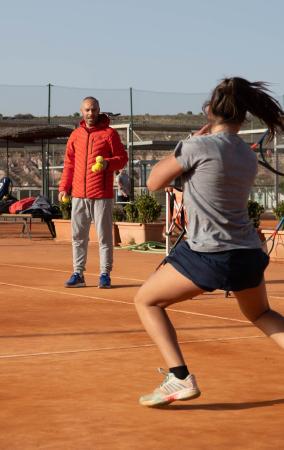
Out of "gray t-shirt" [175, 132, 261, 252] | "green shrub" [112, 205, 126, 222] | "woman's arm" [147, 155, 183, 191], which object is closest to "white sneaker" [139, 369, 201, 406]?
"gray t-shirt" [175, 132, 261, 252]

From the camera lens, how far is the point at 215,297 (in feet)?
36.7

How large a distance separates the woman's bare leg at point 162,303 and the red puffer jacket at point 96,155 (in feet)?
20.0

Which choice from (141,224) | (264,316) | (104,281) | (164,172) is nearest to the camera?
(164,172)

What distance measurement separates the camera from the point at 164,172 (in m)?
5.22

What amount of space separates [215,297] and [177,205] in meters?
1.70

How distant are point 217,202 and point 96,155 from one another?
20.9 ft

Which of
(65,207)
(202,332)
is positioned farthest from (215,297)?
(65,207)

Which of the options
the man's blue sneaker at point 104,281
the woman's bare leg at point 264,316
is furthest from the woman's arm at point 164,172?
the man's blue sneaker at point 104,281

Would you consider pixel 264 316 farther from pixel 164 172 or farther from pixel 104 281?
pixel 104 281

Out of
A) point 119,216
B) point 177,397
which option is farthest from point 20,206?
point 177,397

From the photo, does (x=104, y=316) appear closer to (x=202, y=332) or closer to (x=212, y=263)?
(x=202, y=332)

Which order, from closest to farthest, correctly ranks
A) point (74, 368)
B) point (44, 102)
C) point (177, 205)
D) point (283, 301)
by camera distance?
point (74, 368), point (283, 301), point (177, 205), point (44, 102)

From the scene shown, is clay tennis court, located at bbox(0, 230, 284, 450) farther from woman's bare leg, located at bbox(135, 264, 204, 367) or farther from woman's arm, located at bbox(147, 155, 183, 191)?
woman's arm, located at bbox(147, 155, 183, 191)

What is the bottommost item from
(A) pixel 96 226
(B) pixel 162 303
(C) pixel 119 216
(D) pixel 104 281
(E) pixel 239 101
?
→ (C) pixel 119 216
